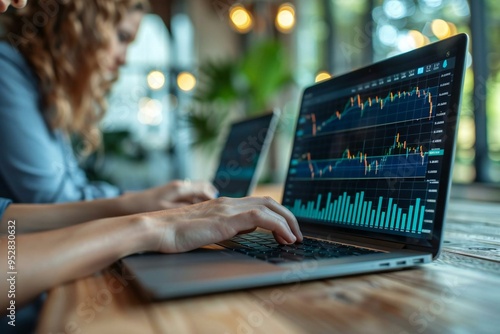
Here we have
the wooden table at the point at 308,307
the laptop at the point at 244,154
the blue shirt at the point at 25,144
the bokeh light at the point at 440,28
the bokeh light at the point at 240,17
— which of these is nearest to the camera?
the wooden table at the point at 308,307

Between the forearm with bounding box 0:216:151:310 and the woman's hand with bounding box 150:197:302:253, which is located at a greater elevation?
the woman's hand with bounding box 150:197:302:253

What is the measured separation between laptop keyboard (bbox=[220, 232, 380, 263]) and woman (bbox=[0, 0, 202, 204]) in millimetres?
889

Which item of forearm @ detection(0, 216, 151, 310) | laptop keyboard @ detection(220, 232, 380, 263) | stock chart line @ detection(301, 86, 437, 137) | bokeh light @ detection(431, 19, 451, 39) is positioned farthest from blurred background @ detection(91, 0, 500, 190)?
forearm @ detection(0, 216, 151, 310)

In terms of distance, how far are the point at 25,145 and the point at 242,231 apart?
39.7 inches

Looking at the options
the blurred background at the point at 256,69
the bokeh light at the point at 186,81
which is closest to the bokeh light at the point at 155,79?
the blurred background at the point at 256,69

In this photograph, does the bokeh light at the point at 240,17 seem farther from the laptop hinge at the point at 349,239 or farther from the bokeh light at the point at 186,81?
the laptop hinge at the point at 349,239

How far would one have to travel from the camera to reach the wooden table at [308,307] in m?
0.46

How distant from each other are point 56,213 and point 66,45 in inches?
32.1

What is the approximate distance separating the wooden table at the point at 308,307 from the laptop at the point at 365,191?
0.02 metres

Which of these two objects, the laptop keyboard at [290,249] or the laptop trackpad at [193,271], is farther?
the laptop keyboard at [290,249]

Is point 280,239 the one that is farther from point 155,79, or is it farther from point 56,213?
point 155,79

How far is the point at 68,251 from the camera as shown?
24.9 inches

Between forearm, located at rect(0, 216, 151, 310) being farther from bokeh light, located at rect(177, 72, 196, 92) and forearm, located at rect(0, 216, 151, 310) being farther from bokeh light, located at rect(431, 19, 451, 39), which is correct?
bokeh light, located at rect(177, 72, 196, 92)

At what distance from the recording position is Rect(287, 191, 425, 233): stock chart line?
0.77 meters
